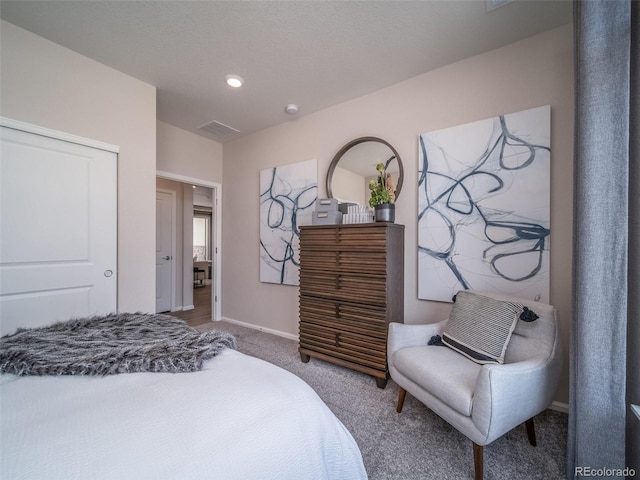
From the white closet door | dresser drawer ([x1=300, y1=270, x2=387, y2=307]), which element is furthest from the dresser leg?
Result: the white closet door

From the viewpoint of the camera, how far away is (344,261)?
2.36 meters

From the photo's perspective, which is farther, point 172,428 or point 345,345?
point 345,345

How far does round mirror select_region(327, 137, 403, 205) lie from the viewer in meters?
2.56

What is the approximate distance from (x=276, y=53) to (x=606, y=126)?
7.02 feet

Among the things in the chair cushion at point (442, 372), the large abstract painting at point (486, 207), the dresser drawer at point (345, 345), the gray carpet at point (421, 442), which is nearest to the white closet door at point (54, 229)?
the dresser drawer at point (345, 345)

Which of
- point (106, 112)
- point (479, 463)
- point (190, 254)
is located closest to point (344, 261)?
point (479, 463)

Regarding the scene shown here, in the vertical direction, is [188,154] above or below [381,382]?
above

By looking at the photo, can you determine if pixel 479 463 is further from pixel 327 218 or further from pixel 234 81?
pixel 234 81

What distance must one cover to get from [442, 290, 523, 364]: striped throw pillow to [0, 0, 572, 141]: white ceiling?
6.25 ft

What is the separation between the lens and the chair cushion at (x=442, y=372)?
1.32 metres

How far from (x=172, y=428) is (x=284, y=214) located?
280 cm

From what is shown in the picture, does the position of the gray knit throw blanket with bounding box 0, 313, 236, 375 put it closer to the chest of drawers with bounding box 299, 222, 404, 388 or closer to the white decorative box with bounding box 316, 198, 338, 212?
the chest of drawers with bounding box 299, 222, 404, 388

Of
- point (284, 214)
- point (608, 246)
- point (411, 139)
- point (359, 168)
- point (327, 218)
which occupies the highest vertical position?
point (411, 139)

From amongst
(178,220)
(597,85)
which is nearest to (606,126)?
(597,85)
